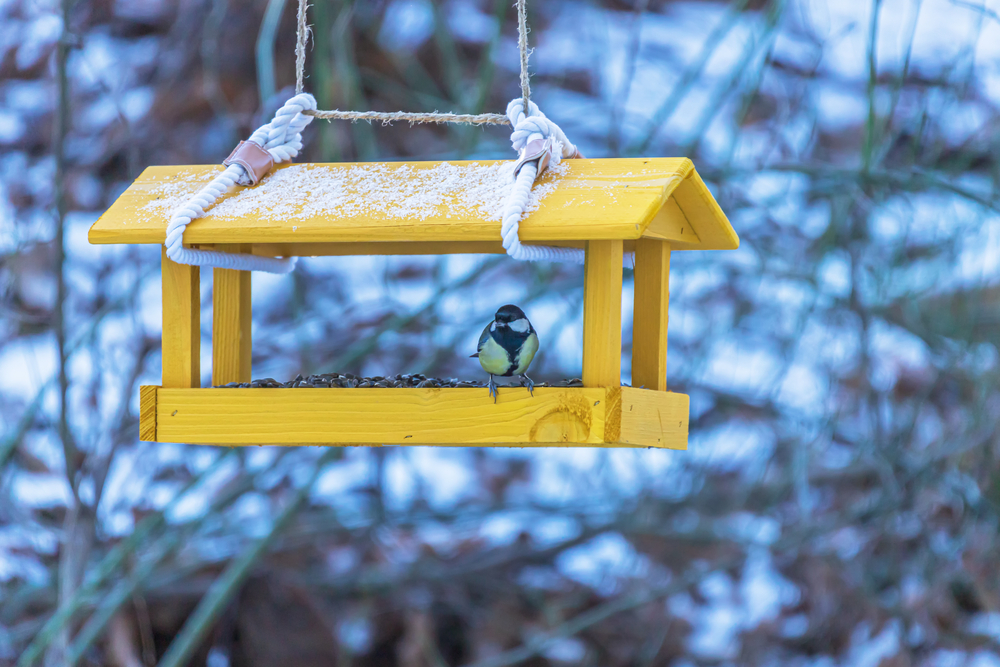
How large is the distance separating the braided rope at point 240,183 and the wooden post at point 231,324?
0.06 m

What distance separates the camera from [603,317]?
1707mm

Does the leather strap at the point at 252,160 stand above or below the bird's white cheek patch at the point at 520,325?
above

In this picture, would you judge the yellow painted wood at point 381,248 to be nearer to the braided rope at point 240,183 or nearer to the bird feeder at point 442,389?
the braided rope at point 240,183

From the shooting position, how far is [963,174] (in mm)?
3822

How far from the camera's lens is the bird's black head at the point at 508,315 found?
1744 millimetres

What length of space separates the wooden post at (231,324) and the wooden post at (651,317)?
81 cm

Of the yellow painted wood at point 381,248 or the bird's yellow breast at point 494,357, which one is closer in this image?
the bird's yellow breast at point 494,357

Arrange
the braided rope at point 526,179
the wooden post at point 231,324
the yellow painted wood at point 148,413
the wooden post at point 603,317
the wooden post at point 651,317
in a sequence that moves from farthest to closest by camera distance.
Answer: the wooden post at point 231,324 → the wooden post at point 651,317 → the yellow painted wood at point 148,413 → the wooden post at point 603,317 → the braided rope at point 526,179

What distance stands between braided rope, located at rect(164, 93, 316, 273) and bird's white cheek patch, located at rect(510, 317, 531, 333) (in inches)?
22.3

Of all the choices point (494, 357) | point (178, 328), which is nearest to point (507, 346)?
point (494, 357)

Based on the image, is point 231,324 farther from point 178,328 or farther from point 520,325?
point 520,325

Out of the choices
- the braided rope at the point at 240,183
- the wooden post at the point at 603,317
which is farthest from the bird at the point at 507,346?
the braided rope at the point at 240,183

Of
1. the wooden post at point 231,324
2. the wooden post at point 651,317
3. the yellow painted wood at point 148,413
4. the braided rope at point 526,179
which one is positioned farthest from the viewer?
the wooden post at point 231,324

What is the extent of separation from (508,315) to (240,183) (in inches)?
22.2
